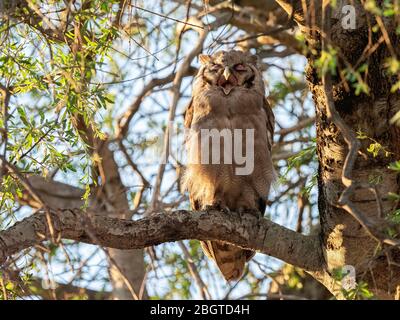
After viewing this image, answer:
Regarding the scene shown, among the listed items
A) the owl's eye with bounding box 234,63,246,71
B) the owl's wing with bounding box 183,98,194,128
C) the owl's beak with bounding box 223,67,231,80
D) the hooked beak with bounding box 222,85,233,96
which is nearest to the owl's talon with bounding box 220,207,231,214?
the owl's wing with bounding box 183,98,194,128

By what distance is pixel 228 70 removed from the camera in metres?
4.59

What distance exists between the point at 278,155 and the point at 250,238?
2344mm

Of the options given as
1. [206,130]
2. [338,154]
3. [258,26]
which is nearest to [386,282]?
[338,154]

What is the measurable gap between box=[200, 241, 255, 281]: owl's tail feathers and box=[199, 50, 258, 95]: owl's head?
0.99 metres

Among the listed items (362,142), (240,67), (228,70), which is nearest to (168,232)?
(362,142)

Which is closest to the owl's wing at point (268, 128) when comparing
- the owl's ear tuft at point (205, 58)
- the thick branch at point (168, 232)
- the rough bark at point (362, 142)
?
the owl's ear tuft at point (205, 58)

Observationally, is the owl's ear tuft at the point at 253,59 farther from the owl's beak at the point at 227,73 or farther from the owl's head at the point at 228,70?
the owl's beak at the point at 227,73

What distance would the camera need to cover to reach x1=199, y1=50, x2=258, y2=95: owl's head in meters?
4.62

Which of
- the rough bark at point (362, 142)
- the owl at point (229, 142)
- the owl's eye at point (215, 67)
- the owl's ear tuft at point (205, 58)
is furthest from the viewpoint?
the owl's ear tuft at point (205, 58)

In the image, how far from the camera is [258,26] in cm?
607

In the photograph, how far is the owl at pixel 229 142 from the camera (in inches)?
173

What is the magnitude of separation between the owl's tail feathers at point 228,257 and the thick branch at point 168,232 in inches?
30.8

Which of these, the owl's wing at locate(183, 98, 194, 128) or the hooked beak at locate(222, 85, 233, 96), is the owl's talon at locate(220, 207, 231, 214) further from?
the hooked beak at locate(222, 85, 233, 96)
